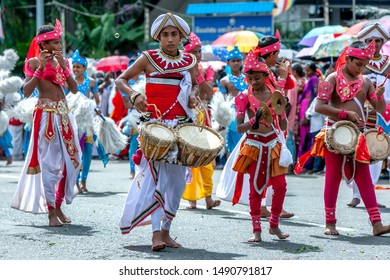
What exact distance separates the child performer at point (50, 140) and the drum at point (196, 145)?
2.20 metres

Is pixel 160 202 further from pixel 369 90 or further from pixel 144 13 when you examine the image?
pixel 144 13

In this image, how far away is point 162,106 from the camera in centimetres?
795

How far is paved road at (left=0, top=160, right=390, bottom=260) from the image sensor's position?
7.69m

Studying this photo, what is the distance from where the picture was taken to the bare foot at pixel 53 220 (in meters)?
9.50

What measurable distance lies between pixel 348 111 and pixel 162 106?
197 centimetres

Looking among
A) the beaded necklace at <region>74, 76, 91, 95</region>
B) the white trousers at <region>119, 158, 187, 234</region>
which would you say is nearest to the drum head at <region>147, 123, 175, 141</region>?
the white trousers at <region>119, 158, 187, 234</region>

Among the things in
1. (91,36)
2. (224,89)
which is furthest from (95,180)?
(91,36)

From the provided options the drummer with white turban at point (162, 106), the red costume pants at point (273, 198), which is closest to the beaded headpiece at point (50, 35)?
the drummer with white turban at point (162, 106)

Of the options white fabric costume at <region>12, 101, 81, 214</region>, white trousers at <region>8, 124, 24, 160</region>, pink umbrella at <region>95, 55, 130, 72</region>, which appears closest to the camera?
white fabric costume at <region>12, 101, 81, 214</region>

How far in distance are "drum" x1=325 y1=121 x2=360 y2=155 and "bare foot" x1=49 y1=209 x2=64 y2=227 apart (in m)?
2.67

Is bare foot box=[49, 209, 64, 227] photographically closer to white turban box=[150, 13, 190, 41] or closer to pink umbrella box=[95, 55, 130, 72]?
white turban box=[150, 13, 190, 41]

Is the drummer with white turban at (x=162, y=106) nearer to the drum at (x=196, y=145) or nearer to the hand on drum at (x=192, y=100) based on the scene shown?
the hand on drum at (x=192, y=100)

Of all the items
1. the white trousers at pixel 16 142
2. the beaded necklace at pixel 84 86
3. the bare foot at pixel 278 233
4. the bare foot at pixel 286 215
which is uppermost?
the beaded necklace at pixel 84 86

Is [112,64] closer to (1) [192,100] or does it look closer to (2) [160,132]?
(1) [192,100]
